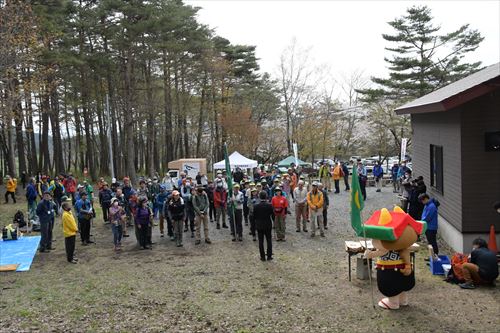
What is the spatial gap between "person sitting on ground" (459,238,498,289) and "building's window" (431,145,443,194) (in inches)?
183

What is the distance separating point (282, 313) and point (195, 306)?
1.61 metres

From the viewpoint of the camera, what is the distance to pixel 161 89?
117 ft

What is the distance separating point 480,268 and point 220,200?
8.64m

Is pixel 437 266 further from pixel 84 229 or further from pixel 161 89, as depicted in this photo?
pixel 161 89

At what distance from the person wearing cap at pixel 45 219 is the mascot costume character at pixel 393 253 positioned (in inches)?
365

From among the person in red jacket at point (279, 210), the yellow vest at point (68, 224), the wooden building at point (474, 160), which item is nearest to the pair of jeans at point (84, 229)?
the yellow vest at point (68, 224)

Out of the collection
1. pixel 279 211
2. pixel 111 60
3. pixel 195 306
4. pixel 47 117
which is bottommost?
Answer: pixel 195 306

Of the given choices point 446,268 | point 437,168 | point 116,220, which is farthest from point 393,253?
point 116,220

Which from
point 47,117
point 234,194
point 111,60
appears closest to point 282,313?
point 234,194

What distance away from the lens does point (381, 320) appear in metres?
7.42

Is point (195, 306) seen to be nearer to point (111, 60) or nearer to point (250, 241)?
point (250, 241)

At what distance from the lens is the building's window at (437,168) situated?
13227 millimetres

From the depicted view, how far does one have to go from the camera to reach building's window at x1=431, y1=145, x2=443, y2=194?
13.2m

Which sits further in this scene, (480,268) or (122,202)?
(122,202)
